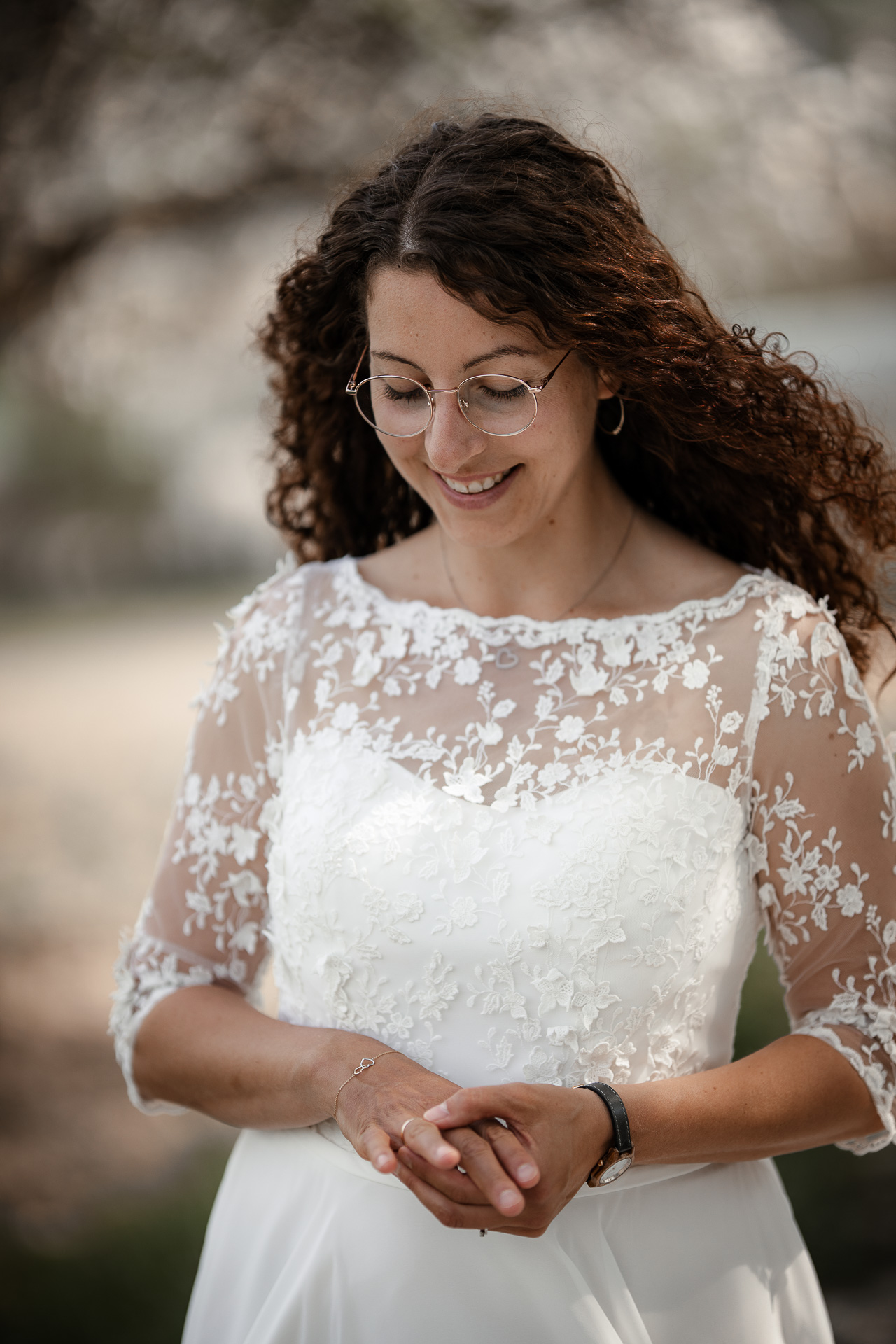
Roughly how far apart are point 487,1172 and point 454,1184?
0.18ft

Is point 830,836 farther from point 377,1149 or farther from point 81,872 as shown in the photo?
point 81,872

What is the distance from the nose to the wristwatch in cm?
89

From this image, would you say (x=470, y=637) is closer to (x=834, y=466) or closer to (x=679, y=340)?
(x=679, y=340)

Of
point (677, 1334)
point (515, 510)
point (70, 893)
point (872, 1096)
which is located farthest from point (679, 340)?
point (70, 893)

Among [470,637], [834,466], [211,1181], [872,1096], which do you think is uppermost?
[834,466]

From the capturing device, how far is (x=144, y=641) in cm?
519

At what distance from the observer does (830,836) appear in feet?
5.36

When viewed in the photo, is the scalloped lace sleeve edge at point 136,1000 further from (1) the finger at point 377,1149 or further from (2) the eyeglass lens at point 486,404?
(2) the eyeglass lens at point 486,404

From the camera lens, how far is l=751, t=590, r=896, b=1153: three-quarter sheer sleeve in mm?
1636

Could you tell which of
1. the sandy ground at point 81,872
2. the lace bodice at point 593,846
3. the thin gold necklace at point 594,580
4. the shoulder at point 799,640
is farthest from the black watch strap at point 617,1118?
the sandy ground at point 81,872

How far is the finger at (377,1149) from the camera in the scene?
4.53 feet

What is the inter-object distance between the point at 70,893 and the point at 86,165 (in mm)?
3032

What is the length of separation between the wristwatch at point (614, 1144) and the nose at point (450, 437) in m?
0.89

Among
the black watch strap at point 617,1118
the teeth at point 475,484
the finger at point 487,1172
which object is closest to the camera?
the finger at point 487,1172
